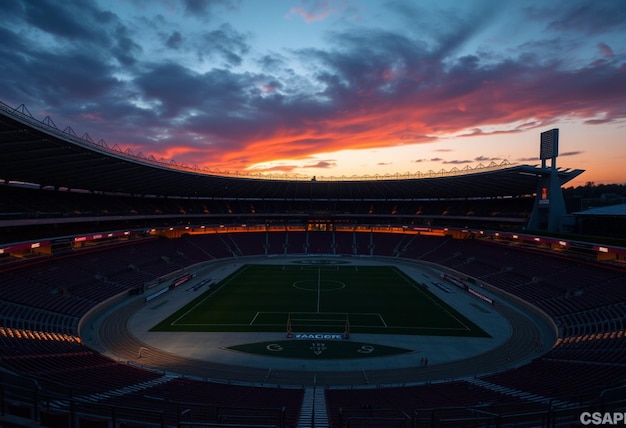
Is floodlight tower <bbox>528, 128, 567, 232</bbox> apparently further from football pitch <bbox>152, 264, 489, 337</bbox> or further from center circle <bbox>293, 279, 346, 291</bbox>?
center circle <bbox>293, 279, 346, 291</bbox>

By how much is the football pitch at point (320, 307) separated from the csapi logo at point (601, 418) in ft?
75.3

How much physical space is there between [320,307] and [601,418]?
31.6 metres

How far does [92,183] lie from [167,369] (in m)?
37.3

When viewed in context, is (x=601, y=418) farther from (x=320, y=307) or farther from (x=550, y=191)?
(x=550, y=191)

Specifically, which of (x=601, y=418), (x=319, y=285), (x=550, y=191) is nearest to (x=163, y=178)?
(x=319, y=285)

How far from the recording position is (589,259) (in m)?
42.3

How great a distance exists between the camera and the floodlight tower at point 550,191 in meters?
46.8

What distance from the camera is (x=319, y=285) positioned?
4994cm

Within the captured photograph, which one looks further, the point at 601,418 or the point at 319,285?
the point at 319,285

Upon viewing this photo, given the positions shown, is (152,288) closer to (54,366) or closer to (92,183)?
(92,183)

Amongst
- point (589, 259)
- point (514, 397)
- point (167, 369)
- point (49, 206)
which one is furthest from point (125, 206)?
point (589, 259)

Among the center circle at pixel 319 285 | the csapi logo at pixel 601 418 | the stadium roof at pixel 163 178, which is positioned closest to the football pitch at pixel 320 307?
the center circle at pixel 319 285

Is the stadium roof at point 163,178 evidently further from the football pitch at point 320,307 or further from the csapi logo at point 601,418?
the csapi logo at point 601,418

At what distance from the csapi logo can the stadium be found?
0.13 meters
